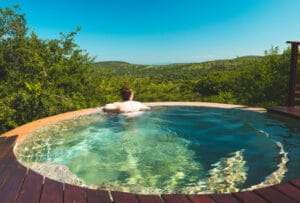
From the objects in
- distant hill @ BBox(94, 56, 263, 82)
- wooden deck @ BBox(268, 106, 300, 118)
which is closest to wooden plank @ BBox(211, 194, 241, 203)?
wooden deck @ BBox(268, 106, 300, 118)

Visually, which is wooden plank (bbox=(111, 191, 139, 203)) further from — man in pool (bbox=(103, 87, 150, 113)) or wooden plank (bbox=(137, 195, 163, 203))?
man in pool (bbox=(103, 87, 150, 113))

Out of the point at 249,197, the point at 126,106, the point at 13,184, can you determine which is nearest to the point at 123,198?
the point at 249,197

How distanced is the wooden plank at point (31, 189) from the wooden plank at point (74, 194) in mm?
231

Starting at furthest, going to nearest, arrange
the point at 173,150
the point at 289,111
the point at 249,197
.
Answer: the point at 289,111, the point at 173,150, the point at 249,197

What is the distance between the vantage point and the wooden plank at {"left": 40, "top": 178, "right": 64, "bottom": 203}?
2.07 meters

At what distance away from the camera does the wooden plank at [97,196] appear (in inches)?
81.4

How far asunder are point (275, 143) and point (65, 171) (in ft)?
11.2

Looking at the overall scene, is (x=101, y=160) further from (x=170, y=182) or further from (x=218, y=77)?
(x=218, y=77)

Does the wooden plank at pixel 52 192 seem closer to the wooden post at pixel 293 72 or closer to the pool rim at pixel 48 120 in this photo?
the pool rim at pixel 48 120

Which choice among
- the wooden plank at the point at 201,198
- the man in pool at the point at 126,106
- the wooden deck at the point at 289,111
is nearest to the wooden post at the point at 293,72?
the wooden deck at the point at 289,111

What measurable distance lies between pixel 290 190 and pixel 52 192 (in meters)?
2.06

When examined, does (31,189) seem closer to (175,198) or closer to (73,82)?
(175,198)

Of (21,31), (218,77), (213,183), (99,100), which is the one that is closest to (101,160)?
(213,183)

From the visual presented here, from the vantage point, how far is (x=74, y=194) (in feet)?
7.11
